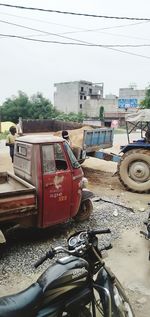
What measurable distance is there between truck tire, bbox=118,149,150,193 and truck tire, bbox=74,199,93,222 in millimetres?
2843

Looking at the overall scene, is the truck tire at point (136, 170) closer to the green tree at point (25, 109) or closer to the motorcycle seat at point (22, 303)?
the motorcycle seat at point (22, 303)

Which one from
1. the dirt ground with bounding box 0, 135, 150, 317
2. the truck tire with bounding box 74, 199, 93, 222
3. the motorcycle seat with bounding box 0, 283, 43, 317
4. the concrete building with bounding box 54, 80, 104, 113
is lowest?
the dirt ground with bounding box 0, 135, 150, 317

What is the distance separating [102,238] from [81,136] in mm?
5493

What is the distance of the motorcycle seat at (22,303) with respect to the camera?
223 centimetres

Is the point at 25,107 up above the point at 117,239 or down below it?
above

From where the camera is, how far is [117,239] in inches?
222

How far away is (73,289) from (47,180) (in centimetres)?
267

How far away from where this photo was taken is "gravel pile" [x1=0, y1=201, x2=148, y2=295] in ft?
14.9

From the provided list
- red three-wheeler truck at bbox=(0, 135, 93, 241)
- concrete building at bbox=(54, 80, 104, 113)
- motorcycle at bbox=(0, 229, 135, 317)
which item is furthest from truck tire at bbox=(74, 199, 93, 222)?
concrete building at bbox=(54, 80, 104, 113)

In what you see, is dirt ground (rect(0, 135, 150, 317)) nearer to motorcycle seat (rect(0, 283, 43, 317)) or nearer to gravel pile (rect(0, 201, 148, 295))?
gravel pile (rect(0, 201, 148, 295))

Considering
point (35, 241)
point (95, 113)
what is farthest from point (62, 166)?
point (95, 113)

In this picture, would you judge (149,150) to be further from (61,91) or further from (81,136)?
(61,91)

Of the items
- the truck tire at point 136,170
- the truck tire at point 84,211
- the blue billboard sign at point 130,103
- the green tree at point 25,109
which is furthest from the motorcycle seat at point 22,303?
the green tree at point 25,109

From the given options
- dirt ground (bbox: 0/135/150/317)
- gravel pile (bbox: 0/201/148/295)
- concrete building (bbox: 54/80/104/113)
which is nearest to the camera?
dirt ground (bbox: 0/135/150/317)
